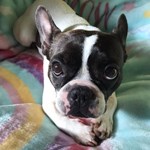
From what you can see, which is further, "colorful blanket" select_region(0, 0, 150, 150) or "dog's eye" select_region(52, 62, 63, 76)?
"dog's eye" select_region(52, 62, 63, 76)

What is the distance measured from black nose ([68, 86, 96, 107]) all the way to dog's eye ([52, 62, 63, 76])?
0.11m

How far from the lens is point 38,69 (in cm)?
172

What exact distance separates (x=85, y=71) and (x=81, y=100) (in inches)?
4.4

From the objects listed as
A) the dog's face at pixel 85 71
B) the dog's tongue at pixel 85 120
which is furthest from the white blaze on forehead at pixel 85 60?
the dog's tongue at pixel 85 120

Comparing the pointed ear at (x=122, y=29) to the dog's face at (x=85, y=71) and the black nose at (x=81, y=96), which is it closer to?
the dog's face at (x=85, y=71)

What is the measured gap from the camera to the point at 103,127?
4.37 feet

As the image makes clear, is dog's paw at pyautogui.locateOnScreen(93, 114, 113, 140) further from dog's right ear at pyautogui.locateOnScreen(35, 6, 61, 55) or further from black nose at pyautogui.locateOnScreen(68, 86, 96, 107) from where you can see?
dog's right ear at pyautogui.locateOnScreen(35, 6, 61, 55)

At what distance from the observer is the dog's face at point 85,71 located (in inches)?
49.0

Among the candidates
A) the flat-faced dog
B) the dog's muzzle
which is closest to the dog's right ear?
the flat-faced dog

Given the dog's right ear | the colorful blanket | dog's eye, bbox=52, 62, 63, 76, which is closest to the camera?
the colorful blanket

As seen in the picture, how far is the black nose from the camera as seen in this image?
4.04 ft

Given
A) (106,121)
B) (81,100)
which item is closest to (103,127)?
(106,121)

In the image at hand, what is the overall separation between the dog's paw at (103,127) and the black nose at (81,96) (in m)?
0.13

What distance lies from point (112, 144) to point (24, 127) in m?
0.28
